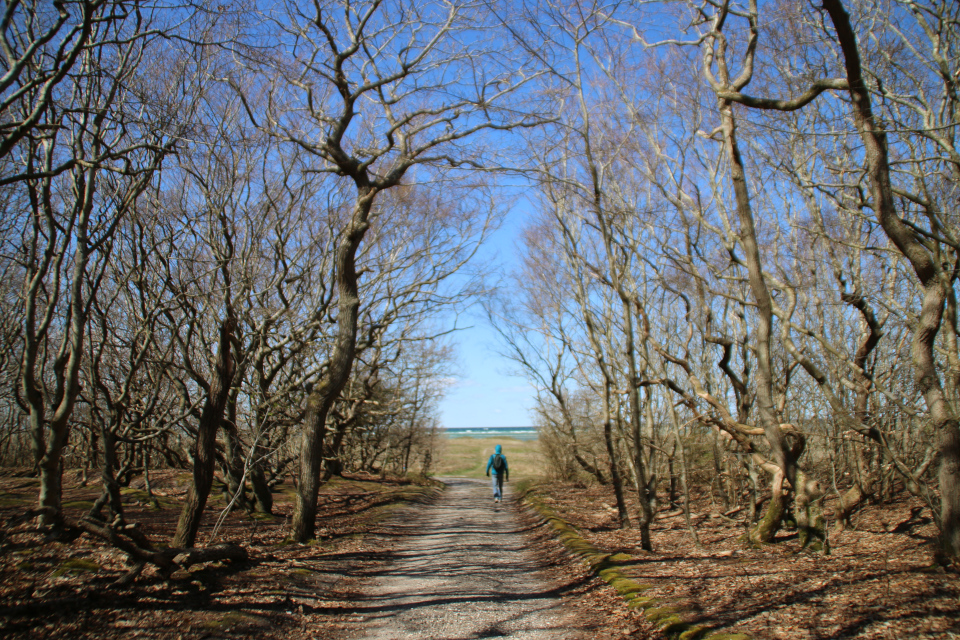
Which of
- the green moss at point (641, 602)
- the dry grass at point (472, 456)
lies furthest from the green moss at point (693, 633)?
the dry grass at point (472, 456)

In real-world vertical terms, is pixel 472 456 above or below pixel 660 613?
below

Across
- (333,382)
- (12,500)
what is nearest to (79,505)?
(12,500)

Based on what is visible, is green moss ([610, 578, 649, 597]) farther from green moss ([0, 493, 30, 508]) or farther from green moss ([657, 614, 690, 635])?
green moss ([0, 493, 30, 508])

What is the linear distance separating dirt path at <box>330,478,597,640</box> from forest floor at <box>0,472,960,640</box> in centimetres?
17

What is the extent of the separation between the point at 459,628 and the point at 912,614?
330cm

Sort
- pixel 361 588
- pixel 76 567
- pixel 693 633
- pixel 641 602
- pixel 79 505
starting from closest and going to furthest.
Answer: pixel 693 633 → pixel 641 602 → pixel 76 567 → pixel 361 588 → pixel 79 505

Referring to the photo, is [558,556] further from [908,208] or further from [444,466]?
[444,466]

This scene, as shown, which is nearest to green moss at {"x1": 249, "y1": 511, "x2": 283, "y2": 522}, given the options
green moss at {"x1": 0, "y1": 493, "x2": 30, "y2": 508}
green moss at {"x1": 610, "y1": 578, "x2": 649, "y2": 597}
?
A: green moss at {"x1": 0, "y1": 493, "x2": 30, "y2": 508}

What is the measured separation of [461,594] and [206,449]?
357 centimetres

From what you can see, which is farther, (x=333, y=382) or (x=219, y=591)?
(x=333, y=382)

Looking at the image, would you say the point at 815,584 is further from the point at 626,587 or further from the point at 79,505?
the point at 79,505

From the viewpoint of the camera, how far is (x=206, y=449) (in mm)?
6672

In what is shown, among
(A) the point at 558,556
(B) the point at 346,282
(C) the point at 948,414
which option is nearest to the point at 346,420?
(B) the point at 346,282

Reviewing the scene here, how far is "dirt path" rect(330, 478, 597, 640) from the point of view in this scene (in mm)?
4566
